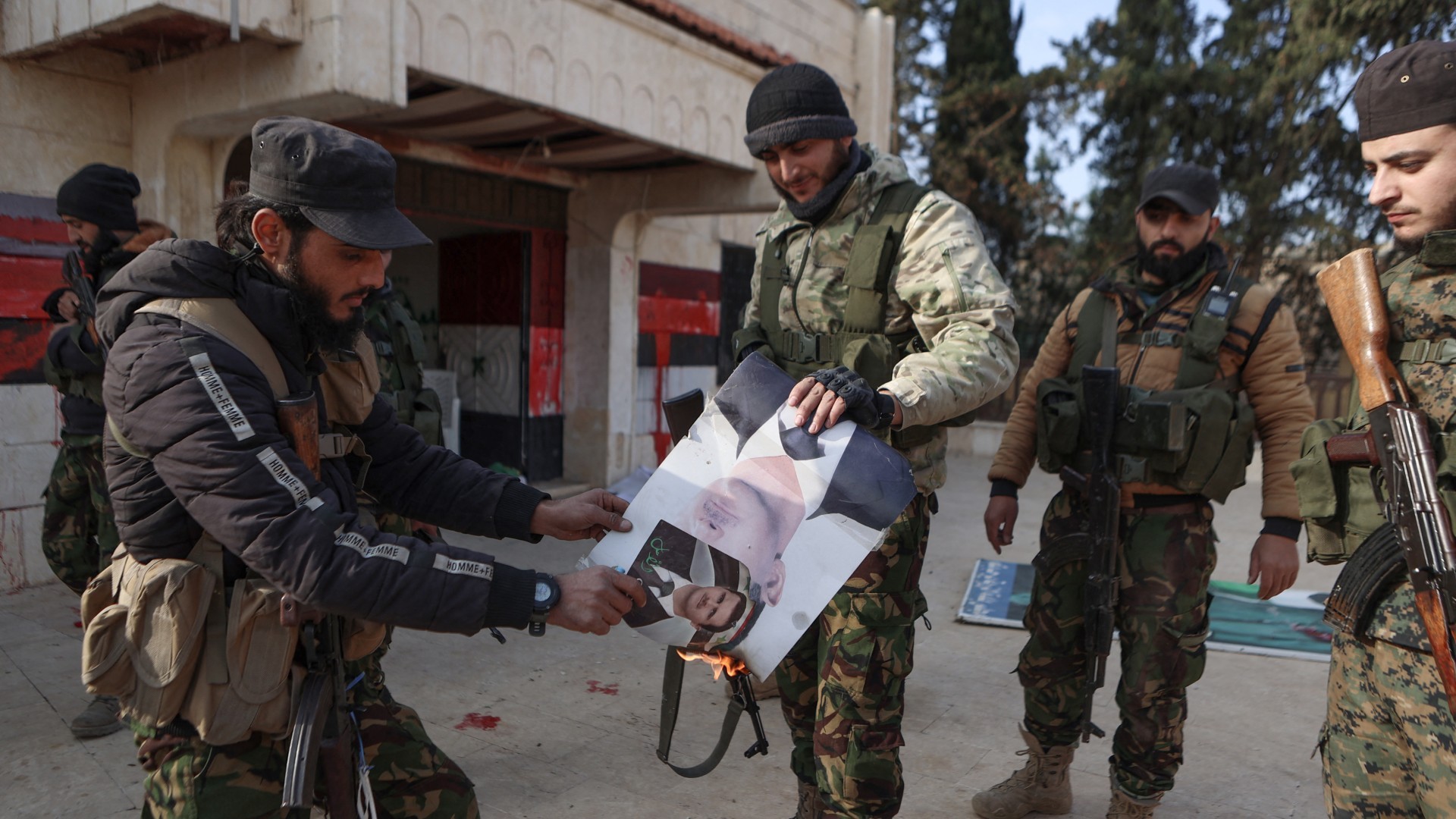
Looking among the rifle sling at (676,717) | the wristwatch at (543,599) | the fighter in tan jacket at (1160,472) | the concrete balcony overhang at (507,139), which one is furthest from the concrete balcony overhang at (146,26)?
the fighter in tan jacket at (1160,472)

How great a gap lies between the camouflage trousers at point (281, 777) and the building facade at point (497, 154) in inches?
135

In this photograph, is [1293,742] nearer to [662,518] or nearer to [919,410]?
[919,410]

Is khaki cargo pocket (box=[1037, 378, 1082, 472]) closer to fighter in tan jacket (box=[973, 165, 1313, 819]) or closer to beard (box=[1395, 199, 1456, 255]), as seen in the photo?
fighter in tan jacket (box=[973, 165, 1313, 819])

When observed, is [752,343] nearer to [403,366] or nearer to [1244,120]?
[403,366]

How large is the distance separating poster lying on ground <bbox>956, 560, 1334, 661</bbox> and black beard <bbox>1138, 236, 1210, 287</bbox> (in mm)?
2241

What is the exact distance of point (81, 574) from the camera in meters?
3.46

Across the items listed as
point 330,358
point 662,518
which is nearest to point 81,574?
point 330,358

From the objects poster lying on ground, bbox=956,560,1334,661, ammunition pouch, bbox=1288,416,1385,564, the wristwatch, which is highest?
ammunition pouch, bbox=1288,416,1385,564

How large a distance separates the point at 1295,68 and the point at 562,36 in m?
11.6

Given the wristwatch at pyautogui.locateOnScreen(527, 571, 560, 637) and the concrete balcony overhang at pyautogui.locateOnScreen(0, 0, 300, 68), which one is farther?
the concrete balcony overhang at pyautogui.locateOnScreen(0, 0, 300, 68)

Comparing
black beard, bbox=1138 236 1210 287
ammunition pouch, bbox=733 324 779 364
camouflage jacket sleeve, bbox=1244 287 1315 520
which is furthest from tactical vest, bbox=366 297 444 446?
camouflage jacket sleeve, bbox=1244 287 1315 520

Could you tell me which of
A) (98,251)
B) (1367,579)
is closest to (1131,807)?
(1367,579)

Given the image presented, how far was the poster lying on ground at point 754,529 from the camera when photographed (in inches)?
71.0

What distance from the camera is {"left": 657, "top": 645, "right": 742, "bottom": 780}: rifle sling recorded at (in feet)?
7.23
